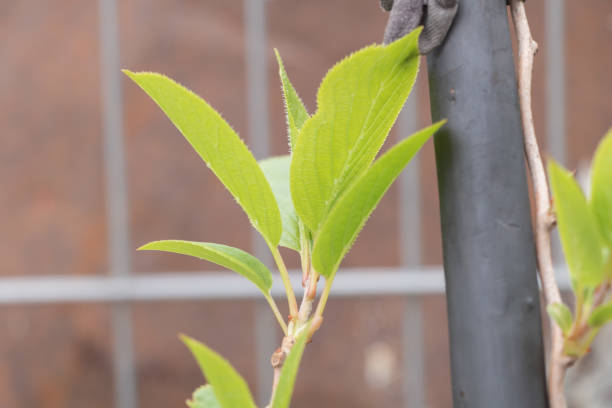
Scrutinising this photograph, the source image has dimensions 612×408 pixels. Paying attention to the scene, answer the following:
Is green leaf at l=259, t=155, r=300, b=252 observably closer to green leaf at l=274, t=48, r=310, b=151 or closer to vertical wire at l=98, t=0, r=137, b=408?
green leaf at l=274, t=48, r=310, b=151

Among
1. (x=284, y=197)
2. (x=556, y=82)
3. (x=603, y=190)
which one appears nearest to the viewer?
(x=603, y=190)

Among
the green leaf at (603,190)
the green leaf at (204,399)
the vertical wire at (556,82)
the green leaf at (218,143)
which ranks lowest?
the green leaf at (204,399)

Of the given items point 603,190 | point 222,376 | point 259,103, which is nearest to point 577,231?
point 603,190

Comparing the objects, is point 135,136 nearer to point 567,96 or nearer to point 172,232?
point 172,232

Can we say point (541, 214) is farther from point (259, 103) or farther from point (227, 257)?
point (259, 103)

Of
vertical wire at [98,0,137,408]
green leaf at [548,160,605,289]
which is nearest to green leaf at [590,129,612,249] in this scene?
green leaf at [548,160,605,289]

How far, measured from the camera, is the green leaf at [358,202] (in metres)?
0.22

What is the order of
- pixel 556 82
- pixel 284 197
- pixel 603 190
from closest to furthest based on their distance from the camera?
pixel 603 190 → pixel 284 197 → pixel 556 82

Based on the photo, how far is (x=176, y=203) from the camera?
182 cm

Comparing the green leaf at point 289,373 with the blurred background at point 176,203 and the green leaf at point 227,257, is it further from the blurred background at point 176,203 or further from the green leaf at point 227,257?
the blurred background at point 176,203

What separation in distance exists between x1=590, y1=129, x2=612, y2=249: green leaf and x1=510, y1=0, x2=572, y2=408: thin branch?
0.03 m

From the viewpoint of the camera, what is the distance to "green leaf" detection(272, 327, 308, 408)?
0.20m

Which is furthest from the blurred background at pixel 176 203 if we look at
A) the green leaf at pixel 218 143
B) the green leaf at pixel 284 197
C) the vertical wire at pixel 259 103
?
the green leaf at pixel 218 143

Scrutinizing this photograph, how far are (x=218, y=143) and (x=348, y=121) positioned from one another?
0.05 m
